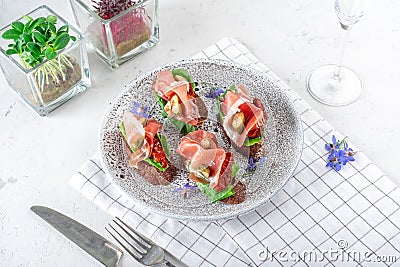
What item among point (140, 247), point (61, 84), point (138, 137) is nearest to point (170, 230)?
point (140, 247)

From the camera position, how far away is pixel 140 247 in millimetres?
1168

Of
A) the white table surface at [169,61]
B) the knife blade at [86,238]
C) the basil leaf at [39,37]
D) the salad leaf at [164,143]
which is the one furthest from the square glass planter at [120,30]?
the knife blade at [86,238]

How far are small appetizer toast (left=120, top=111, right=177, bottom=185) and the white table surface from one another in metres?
0.13

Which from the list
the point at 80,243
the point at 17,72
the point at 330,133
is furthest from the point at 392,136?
the point at 17,72

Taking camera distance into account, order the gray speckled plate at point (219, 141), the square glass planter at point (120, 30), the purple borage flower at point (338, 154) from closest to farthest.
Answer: the gray speckled plate at point (219, 141), the purple borage flower at point (338, 154), the square glass planter at point (120, 30)

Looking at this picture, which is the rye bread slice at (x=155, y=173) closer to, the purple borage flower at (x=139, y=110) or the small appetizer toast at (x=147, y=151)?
the small appetizer toast at (x=147, y=151)

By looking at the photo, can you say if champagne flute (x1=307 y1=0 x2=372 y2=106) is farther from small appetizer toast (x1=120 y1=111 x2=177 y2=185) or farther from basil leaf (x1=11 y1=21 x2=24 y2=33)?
basil leaf (x1=11 y1=21 x2=24 y2=33)

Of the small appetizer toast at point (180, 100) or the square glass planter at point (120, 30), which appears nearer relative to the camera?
the small appetizer toast at point (180, 100)

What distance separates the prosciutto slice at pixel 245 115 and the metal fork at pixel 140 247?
24 cm

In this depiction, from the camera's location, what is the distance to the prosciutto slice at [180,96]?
1246 millimetres

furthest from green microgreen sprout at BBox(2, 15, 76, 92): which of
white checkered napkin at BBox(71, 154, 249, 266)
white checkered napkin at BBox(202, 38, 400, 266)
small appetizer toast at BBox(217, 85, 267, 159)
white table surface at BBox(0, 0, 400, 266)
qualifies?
white checkered napkin at BBox(202, 38, 400, 266)

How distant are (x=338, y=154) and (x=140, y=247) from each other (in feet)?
1.34

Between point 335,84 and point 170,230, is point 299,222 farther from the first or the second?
point 335,84

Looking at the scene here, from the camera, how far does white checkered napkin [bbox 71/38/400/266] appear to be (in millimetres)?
1168
